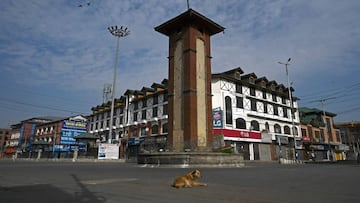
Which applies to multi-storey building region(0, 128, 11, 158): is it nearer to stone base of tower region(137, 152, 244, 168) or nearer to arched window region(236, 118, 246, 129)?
arched window region(236, 118, 246, 129)

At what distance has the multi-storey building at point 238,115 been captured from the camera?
35.8 metres

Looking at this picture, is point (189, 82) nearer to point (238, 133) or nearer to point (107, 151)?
point (107, 151)

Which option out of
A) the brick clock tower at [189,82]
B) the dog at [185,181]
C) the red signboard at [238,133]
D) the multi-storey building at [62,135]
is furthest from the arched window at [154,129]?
the dog at [185,181]

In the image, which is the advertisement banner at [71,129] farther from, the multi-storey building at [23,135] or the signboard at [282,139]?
the signboard at [282,139]

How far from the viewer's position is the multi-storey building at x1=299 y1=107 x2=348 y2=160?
4703 cm

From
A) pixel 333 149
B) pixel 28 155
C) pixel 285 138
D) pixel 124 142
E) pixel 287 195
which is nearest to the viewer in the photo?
pixel 287 195

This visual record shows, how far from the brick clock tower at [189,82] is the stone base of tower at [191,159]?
168 cm

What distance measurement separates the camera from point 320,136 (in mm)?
50906

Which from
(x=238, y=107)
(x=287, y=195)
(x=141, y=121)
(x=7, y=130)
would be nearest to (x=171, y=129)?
(x=287, y=195)

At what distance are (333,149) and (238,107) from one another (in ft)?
103

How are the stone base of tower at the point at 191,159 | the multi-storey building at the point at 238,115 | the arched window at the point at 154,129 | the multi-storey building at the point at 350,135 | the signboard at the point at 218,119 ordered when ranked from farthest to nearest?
the multi-storey building at the point at 350,135
the arched window at the point at 154,129
the multi-storey building at the point at 238,115
the signboard at the point at 218,119
the stone base of tower at the point at 191,159

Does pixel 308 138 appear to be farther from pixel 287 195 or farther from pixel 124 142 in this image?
pixel 287 195

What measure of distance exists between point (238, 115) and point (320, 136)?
26.2 meters

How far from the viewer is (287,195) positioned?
17.5ft
